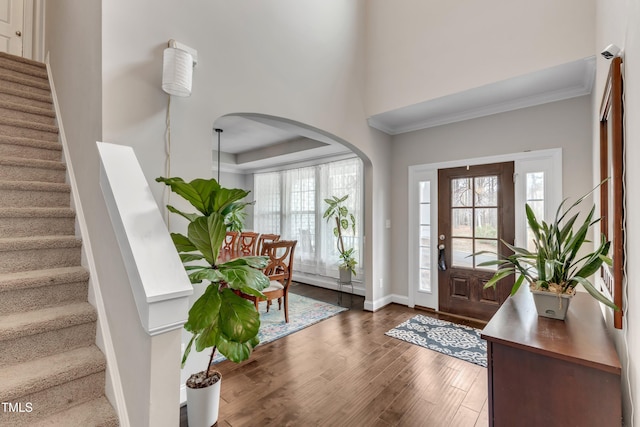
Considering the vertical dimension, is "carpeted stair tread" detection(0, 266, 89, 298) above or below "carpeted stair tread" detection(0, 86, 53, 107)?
below

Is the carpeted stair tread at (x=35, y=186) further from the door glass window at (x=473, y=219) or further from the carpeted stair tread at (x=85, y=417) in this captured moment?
the door glass window at (x=473, y=219)

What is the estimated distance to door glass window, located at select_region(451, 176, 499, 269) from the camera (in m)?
3.37

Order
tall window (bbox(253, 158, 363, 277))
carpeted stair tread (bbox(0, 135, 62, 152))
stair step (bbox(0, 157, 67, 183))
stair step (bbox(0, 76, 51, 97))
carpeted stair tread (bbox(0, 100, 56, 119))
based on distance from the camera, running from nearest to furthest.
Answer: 1. stair step (bbox(0, 157, 67, 183))
2. carpeted stair tread (bbox(0, 135, 62, 152))
3. carpeted stair tread (bbox(0, 100, 56, 119))
4. stair step (bbox(0, 76, 51, 97))
5. tall window (bbox(253, 158, 363, 277))

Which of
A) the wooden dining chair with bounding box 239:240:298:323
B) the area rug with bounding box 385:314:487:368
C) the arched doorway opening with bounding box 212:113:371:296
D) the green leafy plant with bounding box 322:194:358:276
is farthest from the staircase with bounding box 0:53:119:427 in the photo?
the green leafy plant with bounding box 322:194:358:276

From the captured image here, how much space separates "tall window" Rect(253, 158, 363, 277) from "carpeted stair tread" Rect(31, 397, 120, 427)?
3.84m

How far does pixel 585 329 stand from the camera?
1.34m

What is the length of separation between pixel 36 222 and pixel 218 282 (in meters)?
1.40

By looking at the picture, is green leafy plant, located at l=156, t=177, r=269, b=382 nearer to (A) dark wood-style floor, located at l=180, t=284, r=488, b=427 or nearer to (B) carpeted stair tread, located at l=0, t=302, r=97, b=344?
(B) carpeted stair tread, located at l=0, t=302, r=97, b=344

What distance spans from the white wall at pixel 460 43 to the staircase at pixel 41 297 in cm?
328

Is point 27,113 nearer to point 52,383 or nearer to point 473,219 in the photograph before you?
point 52,383

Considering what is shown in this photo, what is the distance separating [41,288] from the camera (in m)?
1.52

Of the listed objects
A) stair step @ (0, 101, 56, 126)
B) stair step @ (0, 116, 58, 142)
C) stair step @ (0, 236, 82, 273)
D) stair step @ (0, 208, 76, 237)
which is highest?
stair step @ (0, 101, 56, 126)

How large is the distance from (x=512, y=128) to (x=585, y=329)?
260 centimetres

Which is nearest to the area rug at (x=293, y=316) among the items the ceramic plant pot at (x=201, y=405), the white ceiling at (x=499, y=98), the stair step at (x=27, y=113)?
the ceramic plant pot at (x=201, y=405)
